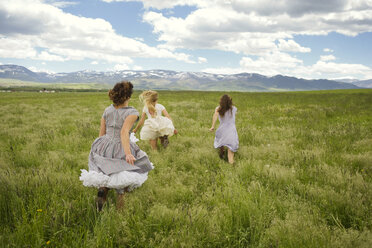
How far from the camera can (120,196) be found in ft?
A: 12.3

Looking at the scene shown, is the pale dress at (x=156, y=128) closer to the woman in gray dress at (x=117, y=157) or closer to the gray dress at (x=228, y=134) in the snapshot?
the gray dress at (x=228, y=134)

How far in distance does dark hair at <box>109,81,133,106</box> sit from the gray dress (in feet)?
11.5

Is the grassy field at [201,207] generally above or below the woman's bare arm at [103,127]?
below

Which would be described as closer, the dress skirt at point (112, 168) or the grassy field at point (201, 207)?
the grassy field at point (201, 207)

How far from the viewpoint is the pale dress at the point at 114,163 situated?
352cm

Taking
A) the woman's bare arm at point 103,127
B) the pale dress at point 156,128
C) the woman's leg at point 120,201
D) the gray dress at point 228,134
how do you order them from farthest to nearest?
1. the pale dress at point 156,128
2. the gray dress at point 228,134
3. the woman's bare arm at point 103,127
4. the woman's leg at point 120,201

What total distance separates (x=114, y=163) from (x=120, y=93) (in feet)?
3.93

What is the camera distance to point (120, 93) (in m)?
3.78

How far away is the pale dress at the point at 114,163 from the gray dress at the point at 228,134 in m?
3.00

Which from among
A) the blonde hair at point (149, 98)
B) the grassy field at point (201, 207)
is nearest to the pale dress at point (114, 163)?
the grassy field at point (201, 207)

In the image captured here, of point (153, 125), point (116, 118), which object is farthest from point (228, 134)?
point (116, 118)

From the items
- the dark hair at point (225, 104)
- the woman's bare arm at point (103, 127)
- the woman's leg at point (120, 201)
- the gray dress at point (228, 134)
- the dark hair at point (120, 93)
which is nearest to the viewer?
the woman's leg at point (120, 201)

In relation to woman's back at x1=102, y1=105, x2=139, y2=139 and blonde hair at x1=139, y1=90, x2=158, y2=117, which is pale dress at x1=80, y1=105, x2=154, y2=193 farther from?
blonde hair at x1=139, y1=90, x2=158, y2=117

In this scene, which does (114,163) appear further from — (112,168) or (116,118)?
(116,118)
